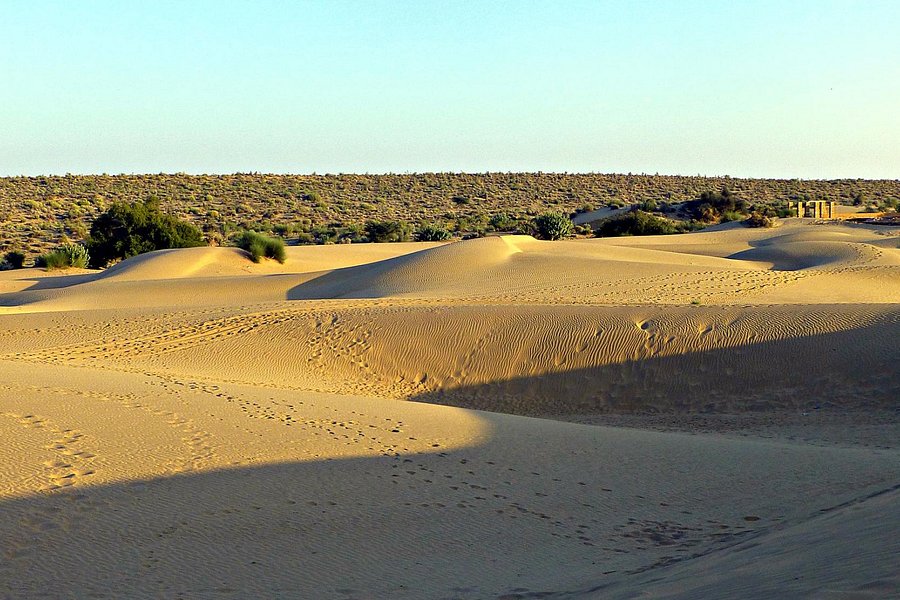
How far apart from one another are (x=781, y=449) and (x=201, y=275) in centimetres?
2460

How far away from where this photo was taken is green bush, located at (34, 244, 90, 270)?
123ft

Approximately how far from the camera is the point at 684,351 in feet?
51.1

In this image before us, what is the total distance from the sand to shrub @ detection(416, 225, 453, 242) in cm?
2524

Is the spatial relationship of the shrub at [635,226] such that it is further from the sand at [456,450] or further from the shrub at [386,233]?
the sand at [456,450]

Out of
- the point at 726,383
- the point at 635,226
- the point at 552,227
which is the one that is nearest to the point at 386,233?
the point at 552,227

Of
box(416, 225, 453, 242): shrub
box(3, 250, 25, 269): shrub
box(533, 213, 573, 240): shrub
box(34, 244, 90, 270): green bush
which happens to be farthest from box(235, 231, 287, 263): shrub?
box(533, 213, 573, 240): shrub

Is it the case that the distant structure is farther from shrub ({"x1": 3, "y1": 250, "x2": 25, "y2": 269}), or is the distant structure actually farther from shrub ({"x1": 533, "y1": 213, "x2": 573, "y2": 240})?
shrub ({"x1": 3, "y1": 250, "x2": 25, "y2": 269})

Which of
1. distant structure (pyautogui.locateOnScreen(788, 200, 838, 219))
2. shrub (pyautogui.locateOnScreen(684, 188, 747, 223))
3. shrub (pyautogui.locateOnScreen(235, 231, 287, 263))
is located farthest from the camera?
shrub (pyautogui.locateOnScreen(684, 188, 747, 223))

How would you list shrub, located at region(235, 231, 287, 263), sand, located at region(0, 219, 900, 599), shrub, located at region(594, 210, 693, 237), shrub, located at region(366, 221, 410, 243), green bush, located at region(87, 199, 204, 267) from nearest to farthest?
sand, located at region(0, 219, 900, 599), shrub, located at region(235, 231, 287, 263), green bush, located at region(87, 199, 204, 267), shrub, located at region(594, 210, 693, 237), shrub, located at region(366, 221, 410, 243)

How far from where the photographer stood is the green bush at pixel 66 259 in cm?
3753

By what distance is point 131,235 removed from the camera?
133 ft

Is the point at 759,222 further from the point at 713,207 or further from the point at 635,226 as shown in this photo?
the point at 713,207

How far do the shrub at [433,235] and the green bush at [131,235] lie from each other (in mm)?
11998

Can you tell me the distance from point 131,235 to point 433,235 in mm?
14526
